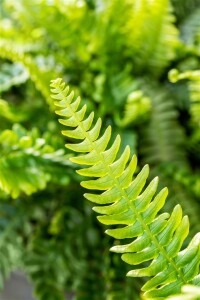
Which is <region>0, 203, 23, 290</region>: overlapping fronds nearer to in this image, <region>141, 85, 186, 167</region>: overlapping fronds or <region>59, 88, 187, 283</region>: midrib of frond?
<region>141, 85, 186, 167</region>: overlapping fronds

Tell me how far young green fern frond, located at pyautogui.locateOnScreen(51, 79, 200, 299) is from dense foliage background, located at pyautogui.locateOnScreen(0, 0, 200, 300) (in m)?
0.27

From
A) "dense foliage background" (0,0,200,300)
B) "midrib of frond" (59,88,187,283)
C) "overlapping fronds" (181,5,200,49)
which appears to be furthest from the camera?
"overlapping fronds" (181,5,200,49)

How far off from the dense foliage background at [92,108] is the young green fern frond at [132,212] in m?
0.27

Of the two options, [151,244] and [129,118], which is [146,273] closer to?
[151,244]

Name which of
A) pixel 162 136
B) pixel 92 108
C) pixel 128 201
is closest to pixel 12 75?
pixel 92 108

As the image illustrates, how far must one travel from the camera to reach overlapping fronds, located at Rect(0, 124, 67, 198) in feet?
2.35

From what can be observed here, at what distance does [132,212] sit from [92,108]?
0.35 metres

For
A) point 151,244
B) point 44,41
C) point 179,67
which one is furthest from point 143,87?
point 151,244

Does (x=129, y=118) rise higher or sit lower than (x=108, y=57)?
lower

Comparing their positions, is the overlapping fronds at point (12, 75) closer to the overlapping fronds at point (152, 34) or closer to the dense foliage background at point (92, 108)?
the dense foliage background at point (92, 108)

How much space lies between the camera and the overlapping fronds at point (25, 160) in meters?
0.71

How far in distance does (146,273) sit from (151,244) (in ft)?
0.09

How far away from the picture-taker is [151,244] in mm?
508

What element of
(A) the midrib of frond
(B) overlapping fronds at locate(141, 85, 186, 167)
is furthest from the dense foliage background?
(A) the midrib of frond
